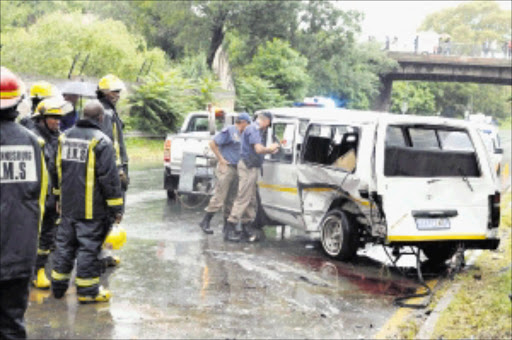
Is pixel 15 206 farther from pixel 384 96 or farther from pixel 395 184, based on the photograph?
pixel 384 96

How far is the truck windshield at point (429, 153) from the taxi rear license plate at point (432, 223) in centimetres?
56

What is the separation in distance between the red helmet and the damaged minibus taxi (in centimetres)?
527

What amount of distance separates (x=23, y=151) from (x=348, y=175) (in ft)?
18.1

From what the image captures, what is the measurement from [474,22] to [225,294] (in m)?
127

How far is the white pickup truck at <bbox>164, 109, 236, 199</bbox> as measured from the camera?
13.6 meters

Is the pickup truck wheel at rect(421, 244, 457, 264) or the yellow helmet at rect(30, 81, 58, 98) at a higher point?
the yellow helmet at rect(30, 81, 58, 98)

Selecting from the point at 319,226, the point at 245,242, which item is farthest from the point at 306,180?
the point at 245,242

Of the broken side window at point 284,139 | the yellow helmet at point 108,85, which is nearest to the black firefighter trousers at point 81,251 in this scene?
the yellow helmet at point 108,85

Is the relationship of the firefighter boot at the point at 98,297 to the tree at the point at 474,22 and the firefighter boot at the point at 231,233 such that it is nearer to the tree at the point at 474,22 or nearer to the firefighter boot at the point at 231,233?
the firefighter boot at the point at 231,233

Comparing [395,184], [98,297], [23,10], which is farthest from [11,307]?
[23,10]

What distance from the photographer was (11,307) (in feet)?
14.8

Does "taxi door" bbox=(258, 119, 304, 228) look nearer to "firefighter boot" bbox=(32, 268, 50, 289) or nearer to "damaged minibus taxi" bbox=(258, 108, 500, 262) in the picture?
"damaged minibus taxi" bbox=(258, 108, 500, 262)

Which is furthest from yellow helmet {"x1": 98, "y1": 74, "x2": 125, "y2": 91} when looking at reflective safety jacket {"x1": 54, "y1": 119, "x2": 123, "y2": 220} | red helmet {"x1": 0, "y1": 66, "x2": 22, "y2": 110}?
red helmet {"x1": 0, "y1": 66, "x2": 22, "y2": 110}

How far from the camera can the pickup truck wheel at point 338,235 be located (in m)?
9.50
